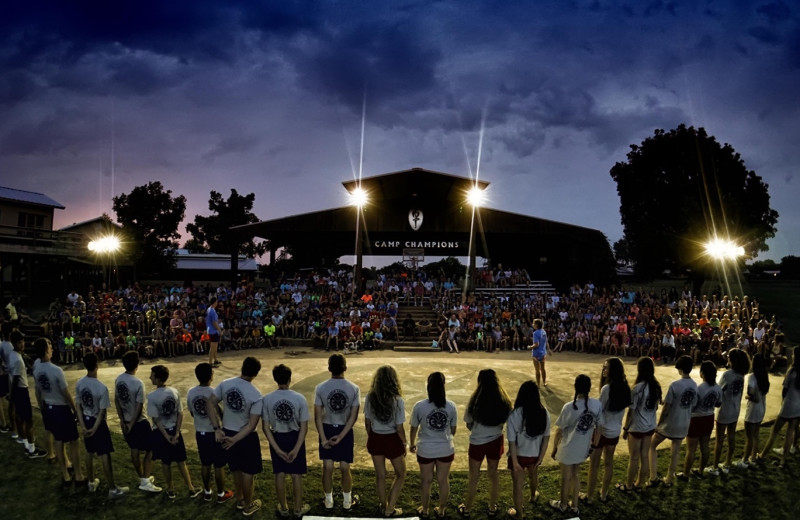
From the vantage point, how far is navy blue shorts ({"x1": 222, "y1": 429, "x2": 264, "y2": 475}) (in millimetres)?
4863

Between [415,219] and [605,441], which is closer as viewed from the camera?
[605,441]

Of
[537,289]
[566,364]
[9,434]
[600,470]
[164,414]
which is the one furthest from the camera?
[537,289]

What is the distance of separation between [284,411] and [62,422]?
3.26 meters

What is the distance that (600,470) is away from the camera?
636 centimetres

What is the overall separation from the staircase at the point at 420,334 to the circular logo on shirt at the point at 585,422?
13.3 metres

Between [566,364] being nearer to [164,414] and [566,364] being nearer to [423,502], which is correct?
[423,502]

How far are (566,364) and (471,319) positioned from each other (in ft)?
17.0

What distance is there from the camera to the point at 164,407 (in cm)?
515

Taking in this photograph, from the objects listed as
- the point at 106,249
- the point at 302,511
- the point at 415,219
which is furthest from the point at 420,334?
the point at 106,249

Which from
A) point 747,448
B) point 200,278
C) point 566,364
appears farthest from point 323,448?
point 200,278

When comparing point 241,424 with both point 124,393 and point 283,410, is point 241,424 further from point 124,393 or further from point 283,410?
point 124,393

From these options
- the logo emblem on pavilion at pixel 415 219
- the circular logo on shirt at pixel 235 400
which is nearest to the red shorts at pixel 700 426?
the circular logo on shirt at pixel 235 400

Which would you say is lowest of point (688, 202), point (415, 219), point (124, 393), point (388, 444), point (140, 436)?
point (140, 436)

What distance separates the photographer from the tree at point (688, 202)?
1156 inches
